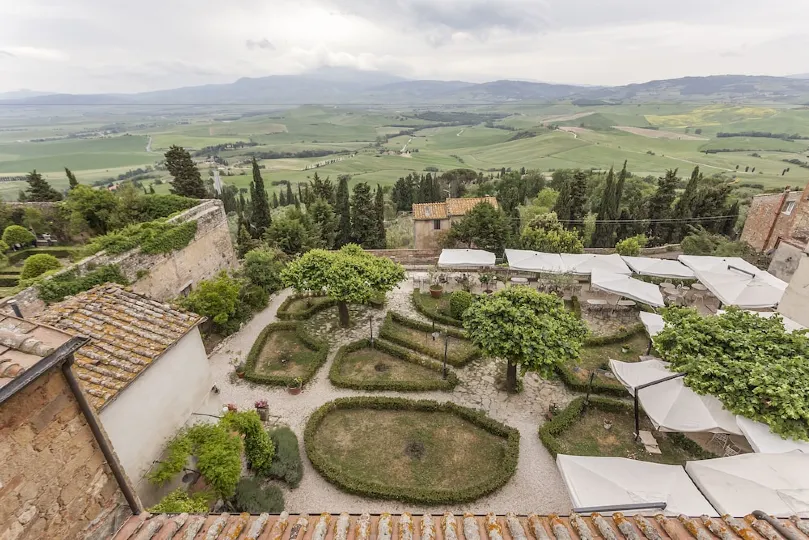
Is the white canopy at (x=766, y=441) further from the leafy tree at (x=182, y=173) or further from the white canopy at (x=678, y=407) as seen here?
the leafy tree at (x=182, y=173)

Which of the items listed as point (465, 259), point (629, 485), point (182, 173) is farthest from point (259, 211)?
point (629, 485)

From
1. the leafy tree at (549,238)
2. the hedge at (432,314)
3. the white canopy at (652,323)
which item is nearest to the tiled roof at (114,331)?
the hedge at (432,314)

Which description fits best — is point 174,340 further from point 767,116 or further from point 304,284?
point 767,116

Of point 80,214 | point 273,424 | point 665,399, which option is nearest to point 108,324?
point 273,424

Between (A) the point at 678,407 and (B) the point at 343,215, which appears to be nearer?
(A) the point at 678,407

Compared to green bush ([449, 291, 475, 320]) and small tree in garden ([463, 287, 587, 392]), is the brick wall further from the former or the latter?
green bush ([449, 291, 475, 320])

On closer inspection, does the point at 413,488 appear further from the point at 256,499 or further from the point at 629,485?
the point at 629,485

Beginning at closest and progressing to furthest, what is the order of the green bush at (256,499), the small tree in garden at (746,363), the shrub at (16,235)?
the small tree in garden at (746,363) → the green bush at (256,499) → the shrub at (16,235)
